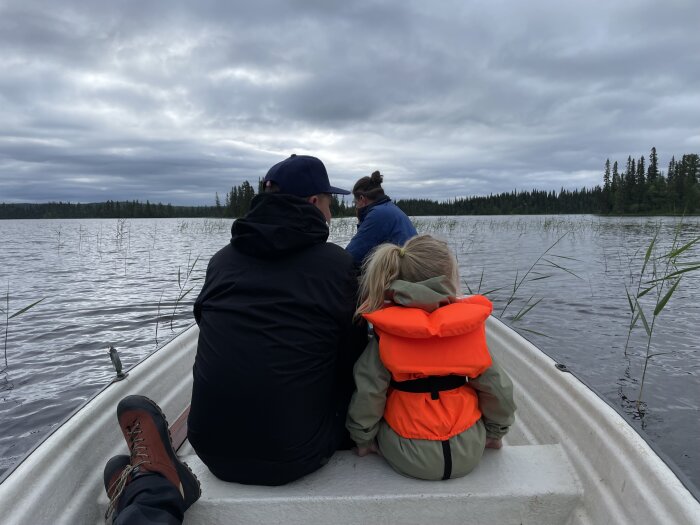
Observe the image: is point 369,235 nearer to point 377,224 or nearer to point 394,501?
point 377,224

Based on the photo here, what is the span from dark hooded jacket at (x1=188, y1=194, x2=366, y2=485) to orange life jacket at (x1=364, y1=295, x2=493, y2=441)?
10.1 inches

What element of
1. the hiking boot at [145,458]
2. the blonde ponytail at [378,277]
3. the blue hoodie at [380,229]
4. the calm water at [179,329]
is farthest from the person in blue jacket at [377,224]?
the hiking boot at [145,458]

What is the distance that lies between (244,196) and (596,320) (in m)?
51.3

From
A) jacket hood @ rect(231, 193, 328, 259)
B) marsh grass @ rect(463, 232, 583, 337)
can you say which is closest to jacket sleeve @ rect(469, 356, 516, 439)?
jacket hood @ rect(231, 193, 328, 259)

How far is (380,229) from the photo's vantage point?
4301mm

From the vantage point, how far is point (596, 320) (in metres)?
7.07

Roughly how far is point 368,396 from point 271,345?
0.48m

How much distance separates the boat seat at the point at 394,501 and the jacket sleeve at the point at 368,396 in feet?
0.64

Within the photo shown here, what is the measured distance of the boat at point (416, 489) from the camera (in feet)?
5.43

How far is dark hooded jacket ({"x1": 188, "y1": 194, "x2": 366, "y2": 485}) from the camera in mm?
1678

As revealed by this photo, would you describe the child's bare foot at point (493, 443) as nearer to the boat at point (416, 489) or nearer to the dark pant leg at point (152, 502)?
the boat at point (416, 489)

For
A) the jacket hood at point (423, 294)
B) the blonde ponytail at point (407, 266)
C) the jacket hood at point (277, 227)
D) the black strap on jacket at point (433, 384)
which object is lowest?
the black strap on jacket at point (433, 384)

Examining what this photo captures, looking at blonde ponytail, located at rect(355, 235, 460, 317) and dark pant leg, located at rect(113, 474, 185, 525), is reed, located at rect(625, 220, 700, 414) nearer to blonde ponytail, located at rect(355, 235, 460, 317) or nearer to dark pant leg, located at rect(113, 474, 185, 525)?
blonde ponytail, located at rect(355, 235, 460, 317)

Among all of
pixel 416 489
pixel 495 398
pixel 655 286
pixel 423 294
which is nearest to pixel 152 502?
pixel 416 489
